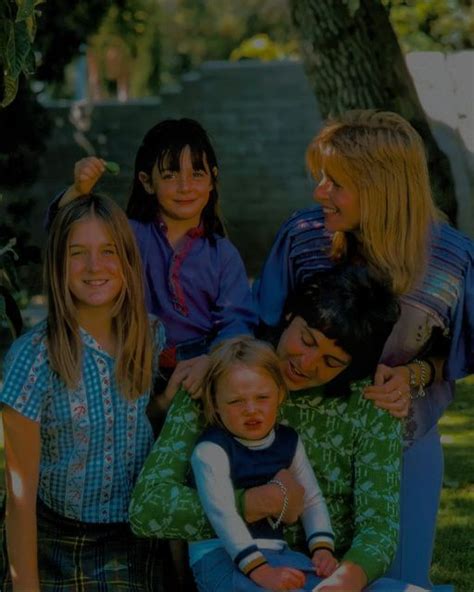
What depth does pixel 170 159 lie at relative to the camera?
419 cm

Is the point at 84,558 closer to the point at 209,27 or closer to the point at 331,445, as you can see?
the point at 331,445

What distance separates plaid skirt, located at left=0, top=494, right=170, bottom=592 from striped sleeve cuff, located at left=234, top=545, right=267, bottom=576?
0.45m

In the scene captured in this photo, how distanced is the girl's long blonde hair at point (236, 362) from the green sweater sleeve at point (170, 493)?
0.08 metres

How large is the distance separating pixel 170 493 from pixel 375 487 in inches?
21.3

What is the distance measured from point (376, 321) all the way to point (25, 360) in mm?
916

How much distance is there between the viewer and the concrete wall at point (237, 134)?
16078mm

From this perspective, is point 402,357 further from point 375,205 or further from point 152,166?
point 152,166

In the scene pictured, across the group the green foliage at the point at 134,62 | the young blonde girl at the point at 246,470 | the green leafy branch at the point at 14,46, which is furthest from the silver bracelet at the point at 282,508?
the green foliage at the point at 134,62

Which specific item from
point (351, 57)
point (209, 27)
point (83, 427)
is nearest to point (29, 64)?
point (83, 427)

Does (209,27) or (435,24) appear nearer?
(435,24)

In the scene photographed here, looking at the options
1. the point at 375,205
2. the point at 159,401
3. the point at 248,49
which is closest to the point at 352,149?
the point at 375,205

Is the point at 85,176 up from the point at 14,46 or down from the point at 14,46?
down

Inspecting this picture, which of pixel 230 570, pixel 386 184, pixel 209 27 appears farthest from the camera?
pixel 209 27

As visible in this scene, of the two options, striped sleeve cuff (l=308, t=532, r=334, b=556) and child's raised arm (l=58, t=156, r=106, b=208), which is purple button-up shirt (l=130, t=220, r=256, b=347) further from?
striped sleeve cuff (l=308, t=532, r=334, b=556)
